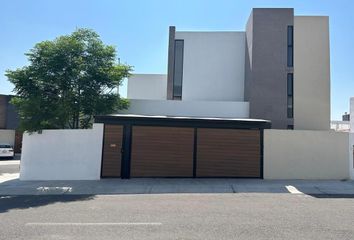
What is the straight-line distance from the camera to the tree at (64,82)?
15.7 m

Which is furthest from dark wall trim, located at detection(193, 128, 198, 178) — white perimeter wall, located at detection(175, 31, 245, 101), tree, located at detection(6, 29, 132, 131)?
white perimeter wall, located at detection(175, 31, 245, 101)

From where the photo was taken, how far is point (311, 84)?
21.2 meters

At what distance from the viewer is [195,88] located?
79.4 feet

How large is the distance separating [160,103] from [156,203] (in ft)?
36.7

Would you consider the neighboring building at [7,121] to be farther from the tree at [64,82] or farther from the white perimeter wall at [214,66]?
the white perimeter wall at [214,66]

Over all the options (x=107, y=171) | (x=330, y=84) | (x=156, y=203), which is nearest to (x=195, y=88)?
(x=330, y=84)

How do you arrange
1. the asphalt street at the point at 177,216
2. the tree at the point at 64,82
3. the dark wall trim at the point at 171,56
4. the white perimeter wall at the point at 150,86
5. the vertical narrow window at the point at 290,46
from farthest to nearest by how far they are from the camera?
the white perimeter wall at the point at 150,86 < the dark wall trim at the point at 171,56 < the vertical narrow window at the point at 290,46 < the tree at the point at 64,82 < the asphalt street at the point at 177,216

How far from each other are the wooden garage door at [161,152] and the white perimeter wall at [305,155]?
11.9 feet

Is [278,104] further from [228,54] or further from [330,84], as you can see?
[228,54]

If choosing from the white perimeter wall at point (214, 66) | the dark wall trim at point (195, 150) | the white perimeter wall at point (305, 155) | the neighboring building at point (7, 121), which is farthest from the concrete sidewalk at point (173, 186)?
the neighboring building at point (7, 121)

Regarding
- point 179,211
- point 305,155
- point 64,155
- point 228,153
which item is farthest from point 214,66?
point 179,211

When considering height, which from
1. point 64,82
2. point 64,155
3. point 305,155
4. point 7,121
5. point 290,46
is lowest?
point 64,155

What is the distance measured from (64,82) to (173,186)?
25.1 ft

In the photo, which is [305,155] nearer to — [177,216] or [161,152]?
[161,152]
